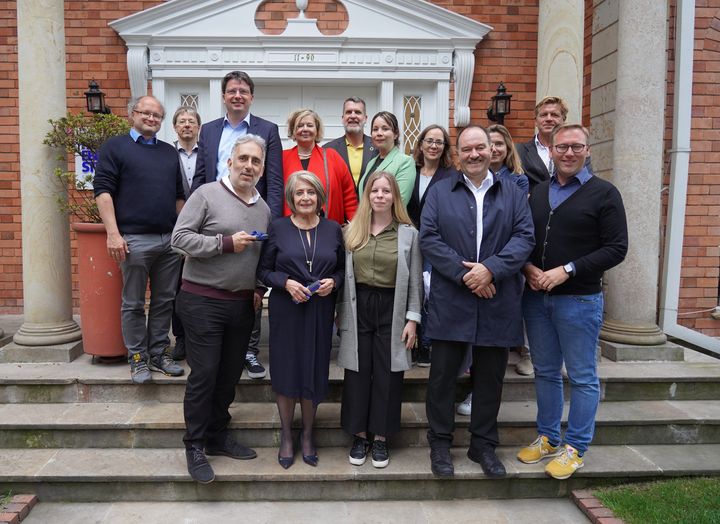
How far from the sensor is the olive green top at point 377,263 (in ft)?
10.6

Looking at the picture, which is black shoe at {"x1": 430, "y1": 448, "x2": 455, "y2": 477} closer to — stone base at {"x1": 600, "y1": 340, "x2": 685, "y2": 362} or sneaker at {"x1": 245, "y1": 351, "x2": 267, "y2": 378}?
sneaker at {"x1": 245, "y1": 351, "x2": 267, "y2": 378}

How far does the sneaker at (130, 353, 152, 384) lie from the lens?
12.5 ft

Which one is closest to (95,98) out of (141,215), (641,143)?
(141,215)

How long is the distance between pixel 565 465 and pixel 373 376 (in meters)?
1.25

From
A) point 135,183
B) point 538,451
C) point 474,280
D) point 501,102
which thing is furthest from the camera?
point 501,102

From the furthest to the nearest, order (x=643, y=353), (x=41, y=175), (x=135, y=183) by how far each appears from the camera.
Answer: (x=643, y=353)
(x=41, y=175)
(x=135, y=183)

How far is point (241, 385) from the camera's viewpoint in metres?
3.90

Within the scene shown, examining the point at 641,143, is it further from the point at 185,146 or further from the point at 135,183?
the point at 135,183

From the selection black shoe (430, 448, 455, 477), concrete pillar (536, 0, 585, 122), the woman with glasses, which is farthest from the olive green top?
concrete pillar (536, 0, 585, 122)

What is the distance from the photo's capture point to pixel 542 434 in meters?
3.47

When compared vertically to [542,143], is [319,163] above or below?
below

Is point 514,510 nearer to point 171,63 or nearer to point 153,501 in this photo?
point 153,501

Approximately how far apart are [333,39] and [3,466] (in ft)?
15.4

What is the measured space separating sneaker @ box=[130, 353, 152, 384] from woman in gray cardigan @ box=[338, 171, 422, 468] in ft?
4.78
